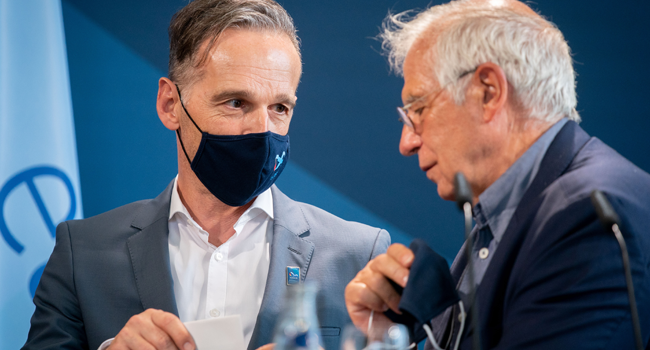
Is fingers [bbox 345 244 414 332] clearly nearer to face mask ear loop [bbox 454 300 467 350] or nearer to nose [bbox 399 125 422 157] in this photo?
face mask ear loop [bbox 454 300 467 350]

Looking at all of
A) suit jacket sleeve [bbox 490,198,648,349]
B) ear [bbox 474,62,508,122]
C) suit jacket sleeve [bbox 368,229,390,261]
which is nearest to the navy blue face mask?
suit jacket sleeve [bbox 368,229,390,261]

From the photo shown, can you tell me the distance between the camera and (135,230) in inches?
80.7

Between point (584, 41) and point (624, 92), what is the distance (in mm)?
381

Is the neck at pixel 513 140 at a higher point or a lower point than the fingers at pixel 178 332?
higher

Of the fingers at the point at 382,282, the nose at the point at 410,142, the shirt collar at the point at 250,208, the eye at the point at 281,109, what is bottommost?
the fingers at the point at 382,282

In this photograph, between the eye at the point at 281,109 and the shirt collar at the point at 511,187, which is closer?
the shirt collar at the point at 511,187

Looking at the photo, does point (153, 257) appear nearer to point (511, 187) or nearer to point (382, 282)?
point (382, 282)

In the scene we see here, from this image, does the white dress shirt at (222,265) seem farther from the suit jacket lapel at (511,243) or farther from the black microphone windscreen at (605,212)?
the black microphone windscreen at (605,212)

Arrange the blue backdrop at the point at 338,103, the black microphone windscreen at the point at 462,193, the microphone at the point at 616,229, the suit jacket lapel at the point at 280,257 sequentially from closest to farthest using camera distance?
the microphone at the point at 616,229, the black microphone windscreen at the point at 462,193, the suit jacket lapel at the point at 280,257, the blue backdrop at the point at 338,103

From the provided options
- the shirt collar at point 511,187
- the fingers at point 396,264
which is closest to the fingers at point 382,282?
the fingers at point 396,264

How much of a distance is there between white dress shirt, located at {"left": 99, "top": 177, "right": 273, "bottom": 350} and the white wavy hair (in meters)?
0.96

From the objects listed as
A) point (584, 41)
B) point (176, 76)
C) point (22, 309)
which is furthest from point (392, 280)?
point (584, 41)

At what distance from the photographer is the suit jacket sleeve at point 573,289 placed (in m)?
1.05

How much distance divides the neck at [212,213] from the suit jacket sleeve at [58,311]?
49 centimetres
